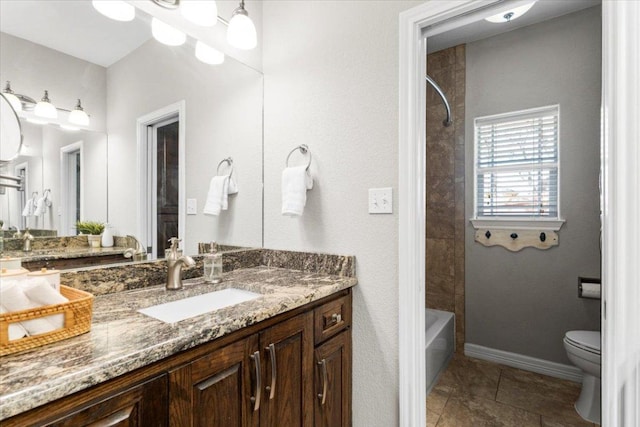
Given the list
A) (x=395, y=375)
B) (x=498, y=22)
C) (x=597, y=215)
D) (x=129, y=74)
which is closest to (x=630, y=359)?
(x=395, y=375)

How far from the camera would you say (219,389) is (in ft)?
3.09

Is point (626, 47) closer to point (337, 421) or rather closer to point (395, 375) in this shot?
point (395, 375)

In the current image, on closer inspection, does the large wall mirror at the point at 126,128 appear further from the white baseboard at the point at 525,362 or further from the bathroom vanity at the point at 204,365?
the white baseboard at the point at 525,362

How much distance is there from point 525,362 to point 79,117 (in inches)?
124

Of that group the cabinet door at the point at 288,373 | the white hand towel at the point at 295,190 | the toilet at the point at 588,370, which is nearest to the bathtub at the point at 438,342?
the toilet at the point at 588,370

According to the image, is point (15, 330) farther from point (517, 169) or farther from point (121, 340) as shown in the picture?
point (517, 169)

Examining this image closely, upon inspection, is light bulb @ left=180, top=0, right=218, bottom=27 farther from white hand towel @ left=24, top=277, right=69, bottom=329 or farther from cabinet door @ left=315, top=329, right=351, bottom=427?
cabinet door @ left=315, top=329, right=351, bottom=427

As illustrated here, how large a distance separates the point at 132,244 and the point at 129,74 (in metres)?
0.71

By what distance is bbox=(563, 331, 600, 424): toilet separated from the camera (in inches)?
73.8

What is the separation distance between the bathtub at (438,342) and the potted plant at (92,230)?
194 cm

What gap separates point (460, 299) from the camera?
2793 mm

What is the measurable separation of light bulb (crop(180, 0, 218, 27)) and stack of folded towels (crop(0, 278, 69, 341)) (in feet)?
4.15

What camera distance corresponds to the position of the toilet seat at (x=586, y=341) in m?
1.91

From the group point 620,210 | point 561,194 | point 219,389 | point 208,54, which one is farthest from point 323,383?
point 561,194
